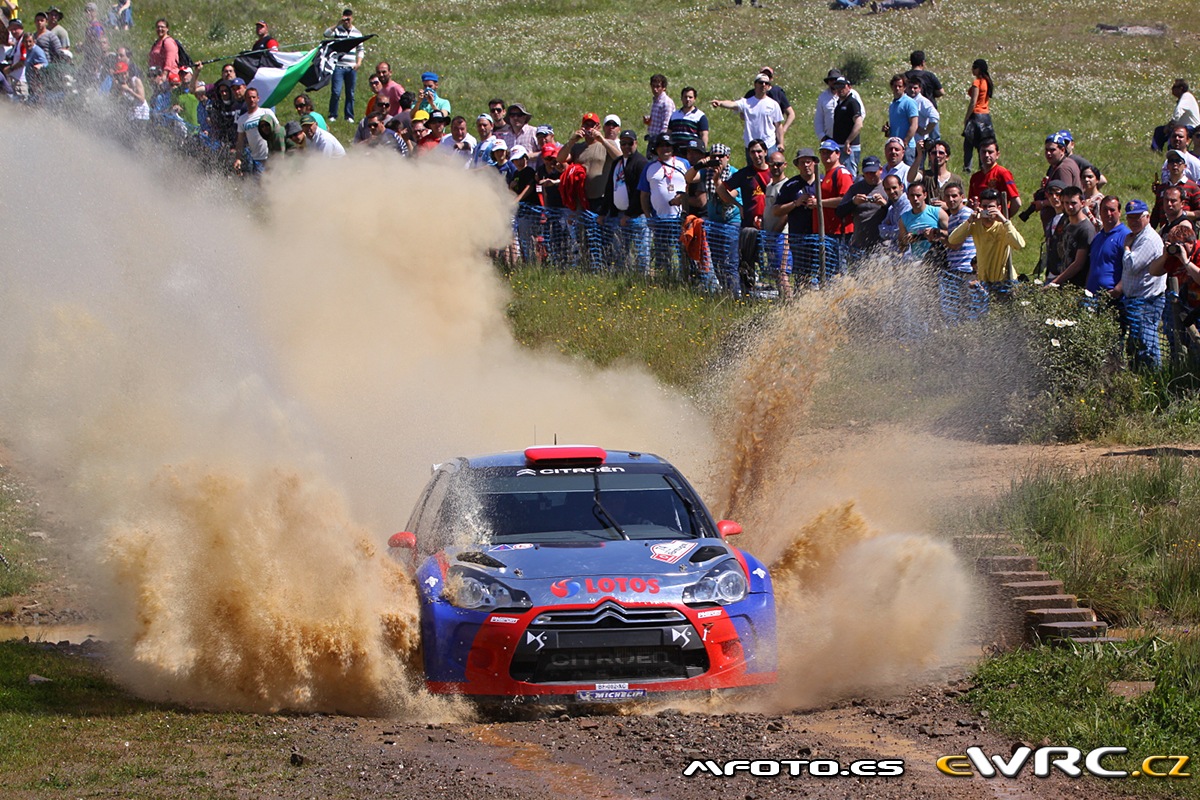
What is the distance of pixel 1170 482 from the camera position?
12008mm

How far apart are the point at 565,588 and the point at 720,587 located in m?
0.89

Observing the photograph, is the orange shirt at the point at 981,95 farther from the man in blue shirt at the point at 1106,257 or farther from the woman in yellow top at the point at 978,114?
the man in blue shirt at the point at 1106,257

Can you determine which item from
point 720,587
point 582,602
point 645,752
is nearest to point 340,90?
point 720,587

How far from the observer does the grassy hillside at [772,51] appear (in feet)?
117

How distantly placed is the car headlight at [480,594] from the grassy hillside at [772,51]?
17.6 metres

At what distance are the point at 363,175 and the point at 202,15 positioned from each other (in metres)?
32.3

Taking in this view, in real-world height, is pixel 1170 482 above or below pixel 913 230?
below

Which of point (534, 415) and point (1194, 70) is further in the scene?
point (1194, 70)

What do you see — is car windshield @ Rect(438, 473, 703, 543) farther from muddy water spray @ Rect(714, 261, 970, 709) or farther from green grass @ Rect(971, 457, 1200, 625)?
green grass @ Rect(971, 457, 1200, 625)

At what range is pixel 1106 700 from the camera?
27.0 ft

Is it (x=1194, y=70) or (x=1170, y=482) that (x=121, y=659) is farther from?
(x=1194, y=70)

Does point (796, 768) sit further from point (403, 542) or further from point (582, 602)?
point (403, 542)

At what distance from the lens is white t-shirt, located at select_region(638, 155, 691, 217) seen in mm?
18031

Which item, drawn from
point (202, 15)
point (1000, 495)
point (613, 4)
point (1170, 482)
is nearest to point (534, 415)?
point (1000, 495)
